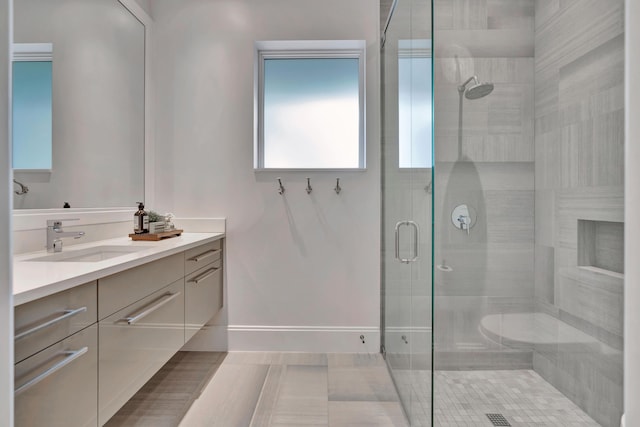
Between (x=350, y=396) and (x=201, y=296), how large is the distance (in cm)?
104

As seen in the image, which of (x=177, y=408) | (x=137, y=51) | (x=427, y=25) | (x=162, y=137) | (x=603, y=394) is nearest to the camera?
(x=603, y=394)

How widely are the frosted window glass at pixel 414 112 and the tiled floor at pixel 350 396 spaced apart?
76 cm

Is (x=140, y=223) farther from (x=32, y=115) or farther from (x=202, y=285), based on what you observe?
(x=32, y=115)

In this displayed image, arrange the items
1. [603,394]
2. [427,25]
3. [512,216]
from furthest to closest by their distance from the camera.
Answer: [427,25] < [512,216] < [603,394]

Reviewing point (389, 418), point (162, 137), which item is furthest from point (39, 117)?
point (389, 418)

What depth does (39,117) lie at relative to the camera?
164 cm

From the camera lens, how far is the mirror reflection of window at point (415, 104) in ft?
4.17

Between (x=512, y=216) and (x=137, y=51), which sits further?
(x=137, y=51)

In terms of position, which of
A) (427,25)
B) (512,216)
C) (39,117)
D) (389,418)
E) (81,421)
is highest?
(427,25)

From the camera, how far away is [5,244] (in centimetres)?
56

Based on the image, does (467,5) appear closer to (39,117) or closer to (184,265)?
(184,265)

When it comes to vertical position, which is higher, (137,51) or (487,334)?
(137,51)

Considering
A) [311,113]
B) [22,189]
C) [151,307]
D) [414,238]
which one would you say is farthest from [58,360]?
[311,113]

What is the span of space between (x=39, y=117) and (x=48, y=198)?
38 cm
